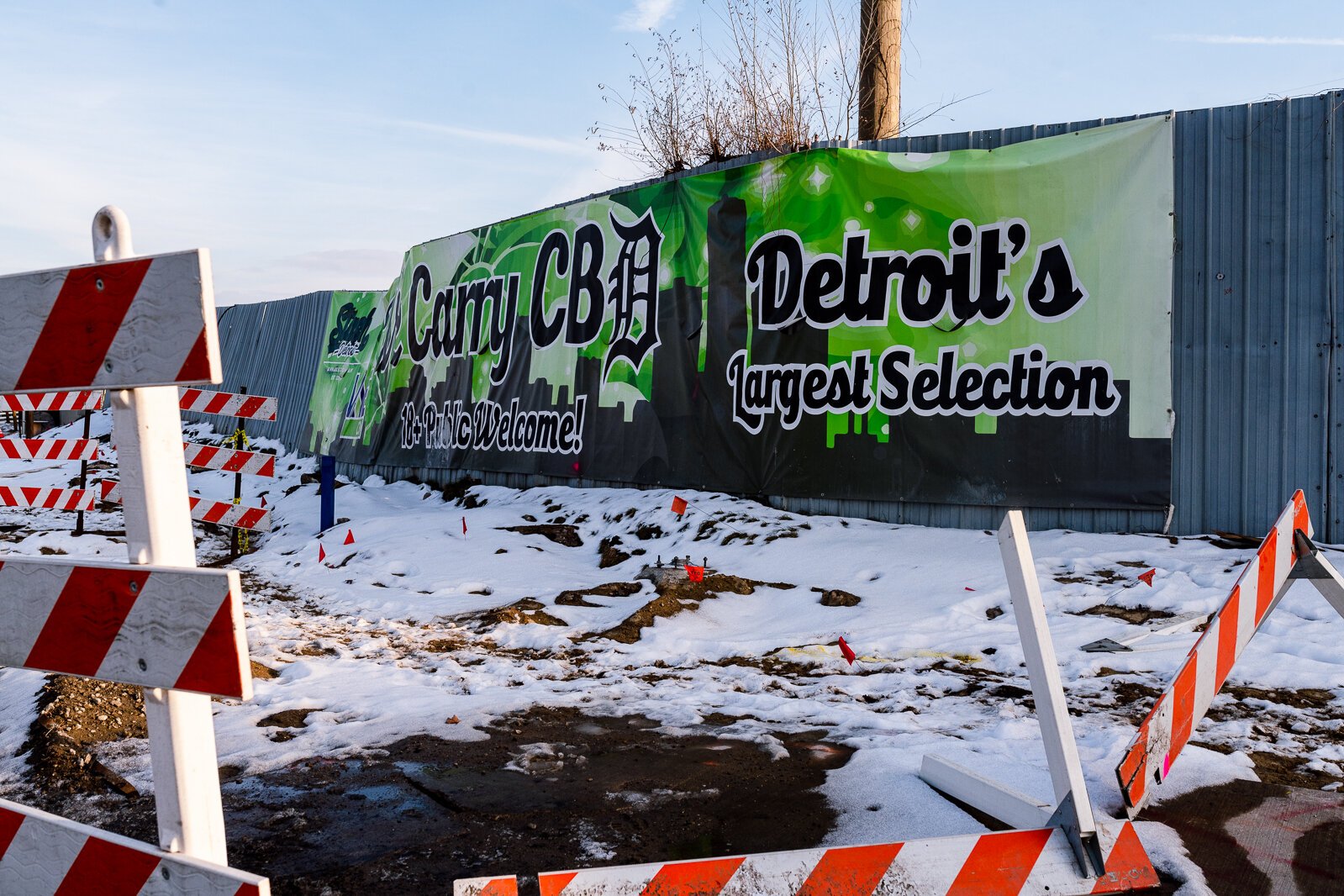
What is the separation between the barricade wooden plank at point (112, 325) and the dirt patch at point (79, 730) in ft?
7.04

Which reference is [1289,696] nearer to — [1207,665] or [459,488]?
[1207,665]

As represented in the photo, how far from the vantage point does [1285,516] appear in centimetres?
337

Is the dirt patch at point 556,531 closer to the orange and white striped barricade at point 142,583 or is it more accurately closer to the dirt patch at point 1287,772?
the dirt patch at point 1287,772

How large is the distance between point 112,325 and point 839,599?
20.3 ft

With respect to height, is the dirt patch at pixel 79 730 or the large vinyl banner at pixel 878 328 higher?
the large vinyl banner at pixel 878 328

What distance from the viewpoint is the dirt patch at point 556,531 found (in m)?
10.6

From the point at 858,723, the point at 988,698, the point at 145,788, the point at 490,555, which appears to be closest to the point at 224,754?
the point at 145,788

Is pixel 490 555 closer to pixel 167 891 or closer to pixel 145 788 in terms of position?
pixel 145 788

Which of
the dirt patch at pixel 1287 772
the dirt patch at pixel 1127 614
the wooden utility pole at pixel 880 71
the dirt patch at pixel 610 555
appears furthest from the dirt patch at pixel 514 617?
the wooden utility pole at pixel 880 71

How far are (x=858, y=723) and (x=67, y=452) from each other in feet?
37.0

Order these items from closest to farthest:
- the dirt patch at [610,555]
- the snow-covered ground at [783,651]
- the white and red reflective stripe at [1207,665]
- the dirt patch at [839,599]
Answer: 1. the white and red reflective stripe at [1207,665]
2. the snow-covered ground at [783,651]
3. the dirt patch at [839,599]
4. the dirt patch at [610,555]

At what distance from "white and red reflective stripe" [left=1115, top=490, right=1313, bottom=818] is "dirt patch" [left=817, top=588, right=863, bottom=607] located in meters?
4.34

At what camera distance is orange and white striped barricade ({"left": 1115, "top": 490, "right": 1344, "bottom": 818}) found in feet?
10.1

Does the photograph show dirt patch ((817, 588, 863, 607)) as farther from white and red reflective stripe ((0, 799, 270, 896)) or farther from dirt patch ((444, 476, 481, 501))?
dirt patch ((444, 476, 481, 501))
